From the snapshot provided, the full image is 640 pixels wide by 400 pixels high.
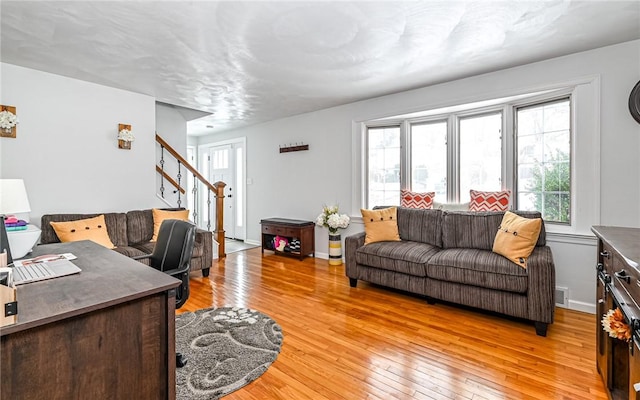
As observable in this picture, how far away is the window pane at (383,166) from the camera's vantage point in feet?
14.4

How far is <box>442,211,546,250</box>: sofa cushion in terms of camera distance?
3.10m

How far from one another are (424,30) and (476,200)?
1987mm

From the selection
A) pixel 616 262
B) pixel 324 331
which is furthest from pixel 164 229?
pixel 616 262

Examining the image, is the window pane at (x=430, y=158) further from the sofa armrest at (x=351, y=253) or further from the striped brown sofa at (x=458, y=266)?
the sofa armrest at (x=351, y=253)

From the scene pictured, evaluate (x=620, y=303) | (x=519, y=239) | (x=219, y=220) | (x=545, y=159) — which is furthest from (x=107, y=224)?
(x=545, y=159)

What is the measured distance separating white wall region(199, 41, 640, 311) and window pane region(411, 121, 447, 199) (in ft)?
1.21

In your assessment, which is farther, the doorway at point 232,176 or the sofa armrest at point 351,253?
the doorway at point 232,176

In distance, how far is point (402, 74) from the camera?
3.39 m

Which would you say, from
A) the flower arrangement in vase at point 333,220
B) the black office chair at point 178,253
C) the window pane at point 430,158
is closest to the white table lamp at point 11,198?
the black office chair at point 178,253

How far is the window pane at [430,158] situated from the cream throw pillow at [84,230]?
150 inches

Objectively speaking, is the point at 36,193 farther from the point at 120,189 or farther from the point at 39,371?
the point at 39,371

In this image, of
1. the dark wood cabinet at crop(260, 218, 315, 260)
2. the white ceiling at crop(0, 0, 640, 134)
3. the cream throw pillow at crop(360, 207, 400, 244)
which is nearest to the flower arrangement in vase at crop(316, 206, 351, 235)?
the dark wood cabinet at crop(260, 218, 315, 260)

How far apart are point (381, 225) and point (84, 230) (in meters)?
3.28

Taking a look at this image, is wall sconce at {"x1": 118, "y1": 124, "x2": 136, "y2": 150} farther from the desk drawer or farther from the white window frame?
the white window frame
